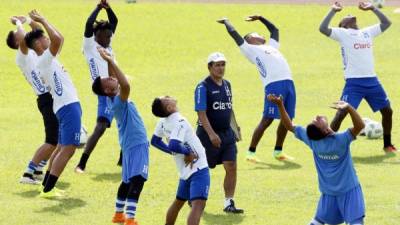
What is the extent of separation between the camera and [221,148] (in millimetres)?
14227

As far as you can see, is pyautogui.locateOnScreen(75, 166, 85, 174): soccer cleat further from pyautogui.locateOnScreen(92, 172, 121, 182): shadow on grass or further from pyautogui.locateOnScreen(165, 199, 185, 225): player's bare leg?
pyautogui.locateOnScreen(165, 199, 185, 225): player's bare leg

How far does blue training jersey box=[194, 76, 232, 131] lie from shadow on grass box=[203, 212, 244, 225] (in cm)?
122

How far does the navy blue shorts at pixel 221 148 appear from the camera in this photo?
14211mm

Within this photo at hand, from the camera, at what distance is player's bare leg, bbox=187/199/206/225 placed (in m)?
12.3

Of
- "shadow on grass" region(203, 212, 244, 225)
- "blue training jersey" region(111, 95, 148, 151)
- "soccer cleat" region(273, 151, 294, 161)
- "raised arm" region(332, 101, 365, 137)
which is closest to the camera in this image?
"raised arm" region(332, 101, 365, 137)

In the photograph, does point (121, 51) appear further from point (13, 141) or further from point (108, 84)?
point (108, 84)

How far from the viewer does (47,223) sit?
1362 cm

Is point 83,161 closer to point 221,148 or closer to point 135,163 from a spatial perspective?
point 221,148

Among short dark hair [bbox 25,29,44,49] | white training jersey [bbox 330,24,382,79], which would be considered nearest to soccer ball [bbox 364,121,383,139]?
white training jersey [bbox 330,24,382,79]

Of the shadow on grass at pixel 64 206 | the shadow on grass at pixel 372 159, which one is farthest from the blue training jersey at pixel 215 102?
the shadow on grass at pixel 372 159

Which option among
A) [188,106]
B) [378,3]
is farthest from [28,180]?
[378,3]

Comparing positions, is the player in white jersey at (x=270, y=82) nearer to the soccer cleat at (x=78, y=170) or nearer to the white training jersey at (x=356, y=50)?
the white training jersey at (x=356, y=50)

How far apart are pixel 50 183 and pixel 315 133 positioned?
15.9 ft

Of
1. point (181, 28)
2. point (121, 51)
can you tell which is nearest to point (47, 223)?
point (121, 51)
